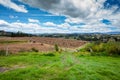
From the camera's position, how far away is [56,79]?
16.8 metres

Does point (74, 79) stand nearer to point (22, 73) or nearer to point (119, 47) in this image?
point (22, 73)

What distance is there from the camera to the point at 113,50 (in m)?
50.8

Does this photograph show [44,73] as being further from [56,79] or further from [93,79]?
[93,79]

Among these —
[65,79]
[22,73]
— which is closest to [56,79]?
[65,79]

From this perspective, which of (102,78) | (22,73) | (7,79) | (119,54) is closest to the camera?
(7,79)

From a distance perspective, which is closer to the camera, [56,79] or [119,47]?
[56,79]

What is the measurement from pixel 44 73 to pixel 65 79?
11.0 ft

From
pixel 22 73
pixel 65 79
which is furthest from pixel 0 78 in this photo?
pixel 65 79

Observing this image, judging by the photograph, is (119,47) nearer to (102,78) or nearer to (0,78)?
(102,78)

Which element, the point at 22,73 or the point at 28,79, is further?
the point at 22,73

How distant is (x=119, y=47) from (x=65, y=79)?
37.5 m

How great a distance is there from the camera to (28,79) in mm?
16500

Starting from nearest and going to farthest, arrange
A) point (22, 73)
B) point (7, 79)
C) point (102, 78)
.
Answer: point (7, 79) → point (102, 78) → point (22, 73)

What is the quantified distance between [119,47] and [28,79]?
130ft
